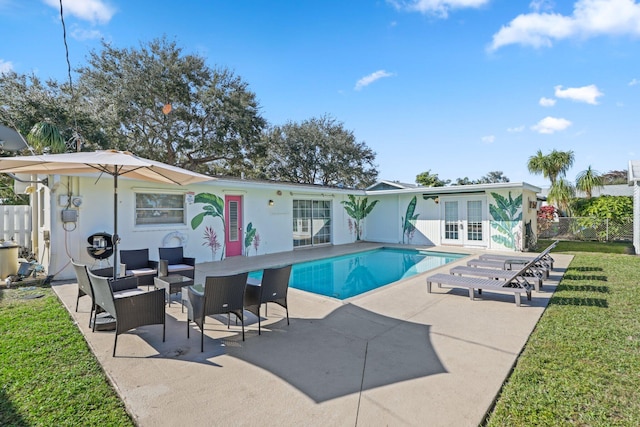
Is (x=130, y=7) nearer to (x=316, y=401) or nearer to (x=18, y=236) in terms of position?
(x=18, y=236)

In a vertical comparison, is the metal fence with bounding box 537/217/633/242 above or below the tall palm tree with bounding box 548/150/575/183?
below

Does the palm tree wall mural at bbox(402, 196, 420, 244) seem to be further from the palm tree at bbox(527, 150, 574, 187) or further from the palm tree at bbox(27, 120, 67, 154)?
the palm tree at bbox(27, 120, 67, 154)

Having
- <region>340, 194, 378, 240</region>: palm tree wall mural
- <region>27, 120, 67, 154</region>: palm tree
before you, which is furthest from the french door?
<region>27, 120, 67, 154</region>: palm tree

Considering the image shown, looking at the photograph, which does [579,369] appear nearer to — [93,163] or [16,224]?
[93,163]

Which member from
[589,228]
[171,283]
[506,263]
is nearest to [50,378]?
[171,283]

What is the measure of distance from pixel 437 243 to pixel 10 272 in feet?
48.7

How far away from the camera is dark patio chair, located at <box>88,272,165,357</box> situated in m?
3.74

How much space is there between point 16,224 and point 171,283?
28.1 feet

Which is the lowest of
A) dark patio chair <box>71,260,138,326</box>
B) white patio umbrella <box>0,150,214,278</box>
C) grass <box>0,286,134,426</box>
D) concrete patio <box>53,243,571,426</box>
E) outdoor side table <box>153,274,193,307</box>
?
concrete patio <box>53,243,571,426</box>

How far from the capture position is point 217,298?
4160 mm

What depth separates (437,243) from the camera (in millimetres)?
15188

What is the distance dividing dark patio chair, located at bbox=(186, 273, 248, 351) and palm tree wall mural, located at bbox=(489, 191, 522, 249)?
12.5 meters

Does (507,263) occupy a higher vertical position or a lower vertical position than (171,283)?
lower

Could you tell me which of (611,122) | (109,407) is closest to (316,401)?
(109,407)
